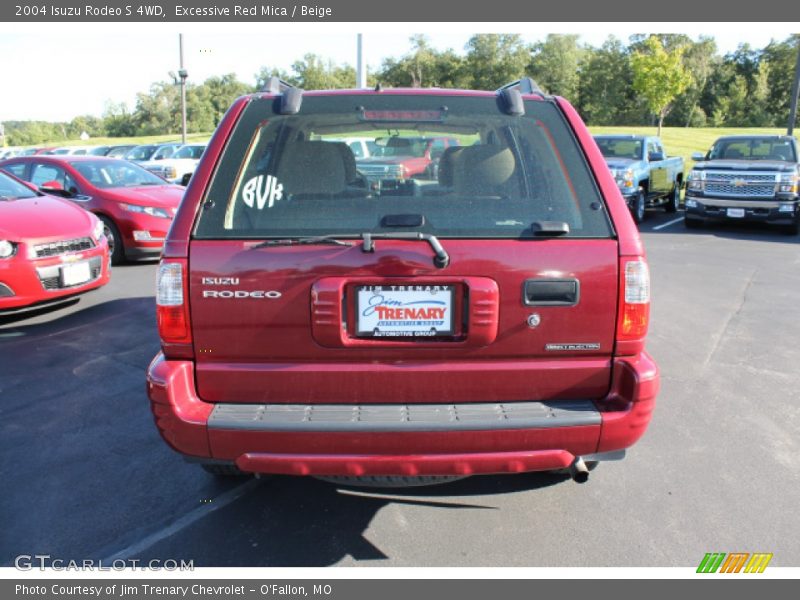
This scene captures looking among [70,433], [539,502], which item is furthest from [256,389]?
[70,433]

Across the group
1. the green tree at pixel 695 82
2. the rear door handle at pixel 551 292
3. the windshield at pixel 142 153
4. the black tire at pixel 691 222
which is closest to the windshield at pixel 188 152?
the windshield at pixel 142 153

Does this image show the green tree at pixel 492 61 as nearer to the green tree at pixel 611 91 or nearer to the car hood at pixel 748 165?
the green tree at pixel 611 91

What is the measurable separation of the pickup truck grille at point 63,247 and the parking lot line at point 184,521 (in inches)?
161

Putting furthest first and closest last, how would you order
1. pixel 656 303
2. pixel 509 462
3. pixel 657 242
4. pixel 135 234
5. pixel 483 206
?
pixel 657 242 < pixel 135 234 < pixel 656 303 < pixel 483 206 < pixel 509 462

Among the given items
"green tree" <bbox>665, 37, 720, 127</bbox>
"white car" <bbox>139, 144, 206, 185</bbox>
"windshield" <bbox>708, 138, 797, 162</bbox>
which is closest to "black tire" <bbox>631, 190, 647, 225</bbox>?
"windshield" <bbox>708, 138, 797, 162</bbox>

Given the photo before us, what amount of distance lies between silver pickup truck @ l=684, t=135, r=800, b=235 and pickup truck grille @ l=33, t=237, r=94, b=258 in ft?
36.9

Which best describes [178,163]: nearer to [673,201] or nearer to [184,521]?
[673,201]

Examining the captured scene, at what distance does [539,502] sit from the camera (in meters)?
3.23

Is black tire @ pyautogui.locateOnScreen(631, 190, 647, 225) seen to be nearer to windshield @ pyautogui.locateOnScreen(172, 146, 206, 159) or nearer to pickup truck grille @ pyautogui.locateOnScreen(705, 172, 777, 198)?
pickup truck grille @ pyautogui.locateOnScreen(705, 172, 777, 198)

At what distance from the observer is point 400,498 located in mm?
3258

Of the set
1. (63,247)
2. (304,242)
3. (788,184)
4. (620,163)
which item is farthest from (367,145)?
(788,184)

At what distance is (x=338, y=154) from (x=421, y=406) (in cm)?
124

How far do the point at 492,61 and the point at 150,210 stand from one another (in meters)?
48.2

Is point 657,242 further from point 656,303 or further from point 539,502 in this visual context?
point 539,502
